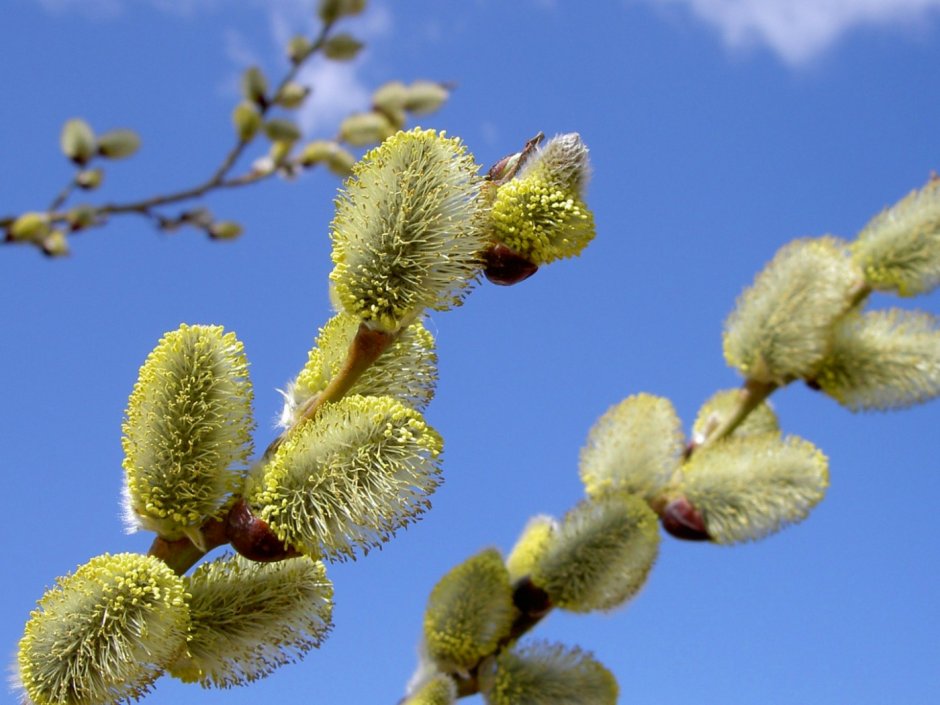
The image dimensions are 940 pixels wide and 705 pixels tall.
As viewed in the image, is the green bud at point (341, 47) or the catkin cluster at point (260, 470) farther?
the catkin cluster at point (260, 470)

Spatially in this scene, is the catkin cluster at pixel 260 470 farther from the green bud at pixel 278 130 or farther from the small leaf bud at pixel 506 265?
the green bud at pixel 278 130

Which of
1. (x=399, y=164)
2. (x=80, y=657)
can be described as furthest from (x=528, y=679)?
(x=399, y=164)

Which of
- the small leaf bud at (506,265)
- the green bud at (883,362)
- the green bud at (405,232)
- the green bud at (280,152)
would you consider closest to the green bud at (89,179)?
the green bud at (280,152)

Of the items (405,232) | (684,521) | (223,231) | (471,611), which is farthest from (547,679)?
(223,231)

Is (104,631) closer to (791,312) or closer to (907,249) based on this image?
(791,312)

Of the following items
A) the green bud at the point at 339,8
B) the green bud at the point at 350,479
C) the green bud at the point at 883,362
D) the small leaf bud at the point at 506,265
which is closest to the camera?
the green bud at the point at 339,8

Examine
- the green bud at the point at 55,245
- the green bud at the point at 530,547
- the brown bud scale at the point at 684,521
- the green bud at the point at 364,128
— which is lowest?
the green bud at the point at 55,245

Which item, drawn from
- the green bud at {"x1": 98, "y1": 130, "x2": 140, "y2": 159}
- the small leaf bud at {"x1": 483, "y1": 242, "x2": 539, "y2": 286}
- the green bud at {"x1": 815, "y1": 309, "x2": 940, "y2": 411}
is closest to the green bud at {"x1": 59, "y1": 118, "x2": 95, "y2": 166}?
the green bud at {"x1": 98, "y1": 130, "x2": 140, "y2": 159}
